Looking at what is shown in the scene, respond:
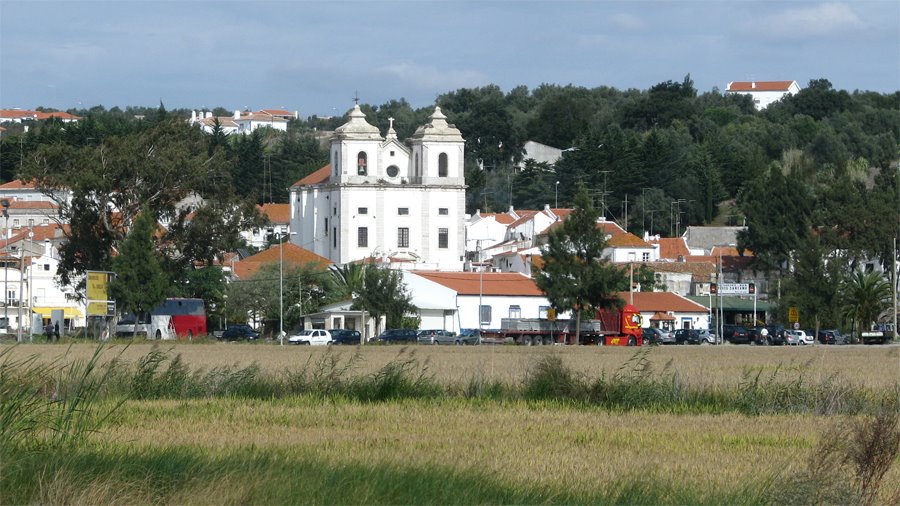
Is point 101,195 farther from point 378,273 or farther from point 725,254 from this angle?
point 725,254

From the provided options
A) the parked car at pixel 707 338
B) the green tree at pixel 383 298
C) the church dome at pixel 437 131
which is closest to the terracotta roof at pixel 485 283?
the green tree at pixel 383 298

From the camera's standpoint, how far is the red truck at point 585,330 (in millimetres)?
82875

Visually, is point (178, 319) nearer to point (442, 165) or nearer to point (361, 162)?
point (361, 162)

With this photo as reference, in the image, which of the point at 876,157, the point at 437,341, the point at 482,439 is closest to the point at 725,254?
the point at 876,157

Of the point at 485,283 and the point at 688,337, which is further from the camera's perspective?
the point at 485,283

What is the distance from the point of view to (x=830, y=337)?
88188 millimetres

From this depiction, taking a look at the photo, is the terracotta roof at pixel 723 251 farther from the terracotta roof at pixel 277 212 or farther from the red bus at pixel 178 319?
the red bus at pixel 178 319

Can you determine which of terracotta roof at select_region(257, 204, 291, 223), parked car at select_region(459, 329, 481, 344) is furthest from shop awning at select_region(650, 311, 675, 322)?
terracotta roof at select_region(257, 204, 291, 223)

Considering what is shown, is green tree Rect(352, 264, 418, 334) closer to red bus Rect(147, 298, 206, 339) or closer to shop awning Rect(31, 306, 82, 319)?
red bus Rect(147, 298, 206, 339)

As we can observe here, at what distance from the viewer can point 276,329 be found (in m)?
95.8

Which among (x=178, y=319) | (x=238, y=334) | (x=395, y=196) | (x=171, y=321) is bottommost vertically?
(x=238, y=334)

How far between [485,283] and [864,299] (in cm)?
2753

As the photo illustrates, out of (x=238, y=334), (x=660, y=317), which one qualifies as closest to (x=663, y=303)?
(x=660, y=317)

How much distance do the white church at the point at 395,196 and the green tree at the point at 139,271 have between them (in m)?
45.4
